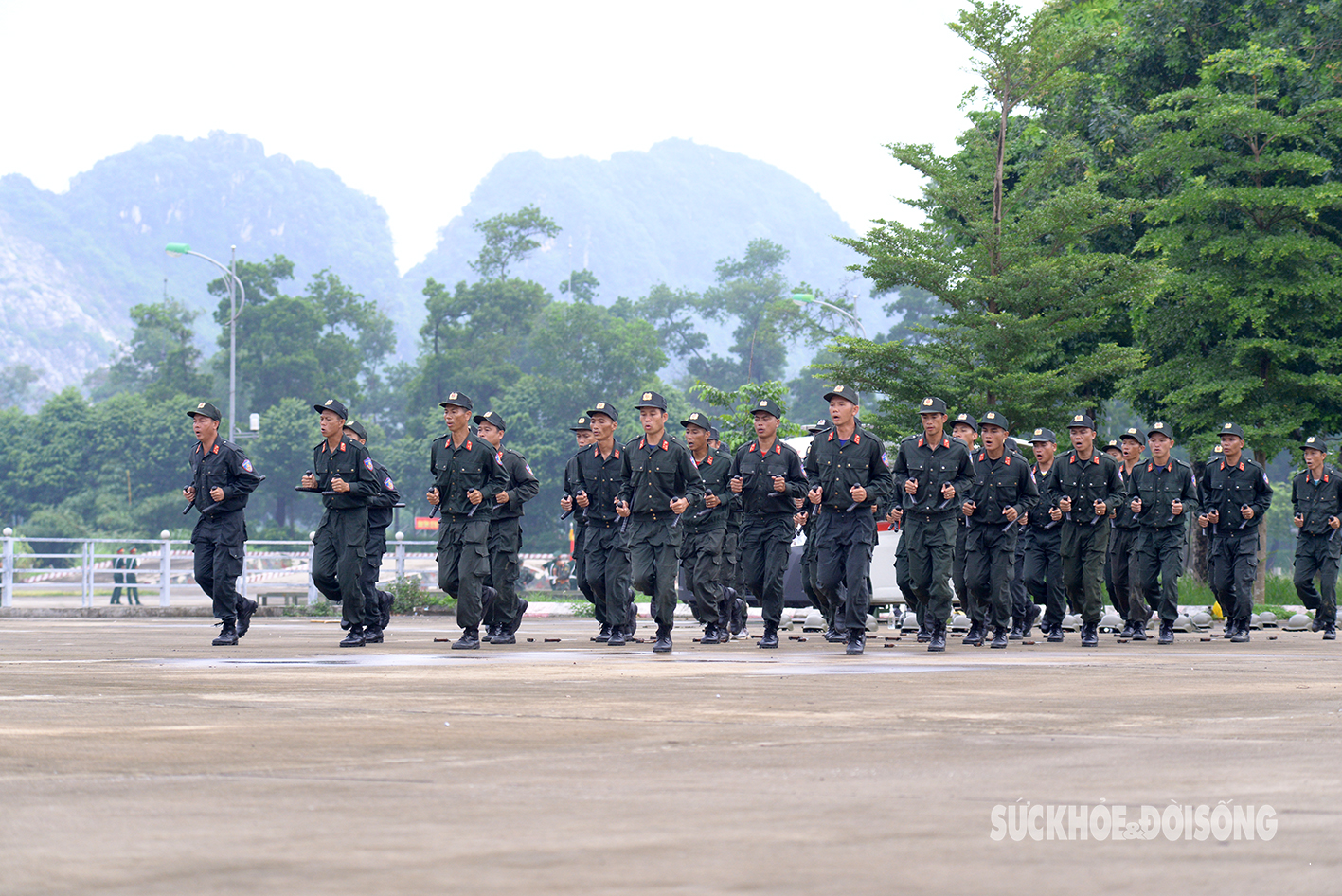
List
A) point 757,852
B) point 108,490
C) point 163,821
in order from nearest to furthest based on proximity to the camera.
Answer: point 757,852 → point 163,821 → point 108,490

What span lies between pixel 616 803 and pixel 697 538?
37.4 ft

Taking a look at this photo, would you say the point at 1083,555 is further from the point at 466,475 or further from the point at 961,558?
the point at 466,475

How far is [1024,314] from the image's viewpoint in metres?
29.7

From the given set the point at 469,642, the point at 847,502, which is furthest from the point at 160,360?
the point at 847,502

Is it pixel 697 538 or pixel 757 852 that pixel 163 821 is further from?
pixel 697 538

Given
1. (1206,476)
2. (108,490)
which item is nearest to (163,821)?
(1206,476)

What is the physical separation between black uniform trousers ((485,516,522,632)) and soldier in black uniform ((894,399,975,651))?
366cm

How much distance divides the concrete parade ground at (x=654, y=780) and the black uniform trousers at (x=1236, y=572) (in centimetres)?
741

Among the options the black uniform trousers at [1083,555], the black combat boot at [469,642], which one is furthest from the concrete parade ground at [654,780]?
the black uniform trousers at [1083,555]

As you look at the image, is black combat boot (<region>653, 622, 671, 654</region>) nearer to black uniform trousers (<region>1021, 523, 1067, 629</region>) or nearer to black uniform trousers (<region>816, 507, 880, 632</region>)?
black uniform trousers (<region>816, 507, 880, 632</region>)

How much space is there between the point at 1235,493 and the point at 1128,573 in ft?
5.31

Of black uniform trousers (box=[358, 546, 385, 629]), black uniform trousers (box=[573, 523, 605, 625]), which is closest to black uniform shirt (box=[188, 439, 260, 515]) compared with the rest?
black uniform trousers (box=[358, 546, 385, 629])

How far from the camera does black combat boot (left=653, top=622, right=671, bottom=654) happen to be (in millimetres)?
14195

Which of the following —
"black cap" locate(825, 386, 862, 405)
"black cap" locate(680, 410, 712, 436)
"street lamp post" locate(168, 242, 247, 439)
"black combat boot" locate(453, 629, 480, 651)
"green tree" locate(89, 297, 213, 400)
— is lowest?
"black combat boot" locate(453, 629, 480, 651)
